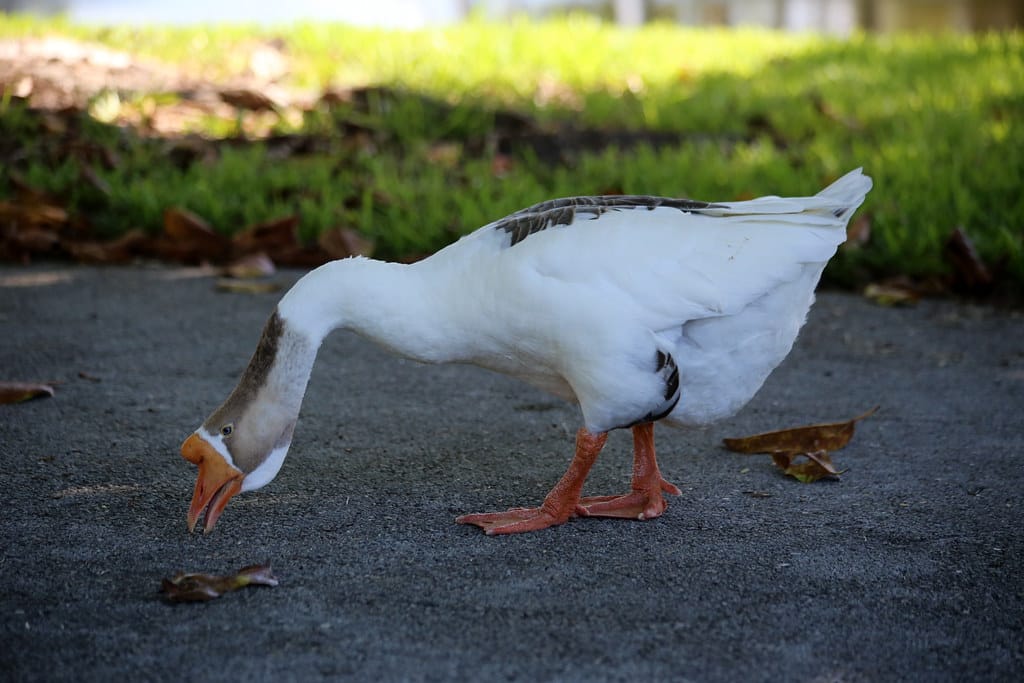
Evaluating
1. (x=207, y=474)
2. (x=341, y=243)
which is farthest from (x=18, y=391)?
(x=341, y=243)

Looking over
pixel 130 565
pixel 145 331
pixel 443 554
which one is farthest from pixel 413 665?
pixel 145 331

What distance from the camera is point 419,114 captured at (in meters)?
6.77

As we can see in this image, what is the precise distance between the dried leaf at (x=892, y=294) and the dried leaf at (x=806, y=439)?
1557 mm

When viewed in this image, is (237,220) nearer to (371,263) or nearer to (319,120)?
(319,120)

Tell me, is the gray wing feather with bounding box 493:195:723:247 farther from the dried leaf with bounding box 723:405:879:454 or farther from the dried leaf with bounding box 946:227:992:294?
the dried leaf with bounding box 946:227:992:294

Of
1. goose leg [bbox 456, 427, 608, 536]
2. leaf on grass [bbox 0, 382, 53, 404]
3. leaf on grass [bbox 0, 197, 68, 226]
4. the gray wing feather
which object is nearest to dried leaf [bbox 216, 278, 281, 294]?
leaf on grass [bbox 0, 197, 68, 226]

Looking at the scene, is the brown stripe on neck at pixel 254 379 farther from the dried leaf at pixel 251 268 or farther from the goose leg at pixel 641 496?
the dried leaf at pixel 251 268

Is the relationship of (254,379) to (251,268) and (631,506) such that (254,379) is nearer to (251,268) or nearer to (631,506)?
(631,506)

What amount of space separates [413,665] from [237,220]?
11.8 ft

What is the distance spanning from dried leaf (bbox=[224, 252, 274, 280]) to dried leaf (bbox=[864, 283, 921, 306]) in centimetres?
254

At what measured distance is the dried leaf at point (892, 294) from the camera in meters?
4.57

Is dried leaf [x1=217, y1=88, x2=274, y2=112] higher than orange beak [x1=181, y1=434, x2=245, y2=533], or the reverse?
dried leaf [x1=217, y1=88, x2=274, y2=112]

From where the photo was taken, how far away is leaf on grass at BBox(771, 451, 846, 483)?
297 centimetres

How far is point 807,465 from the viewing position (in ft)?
9.87
